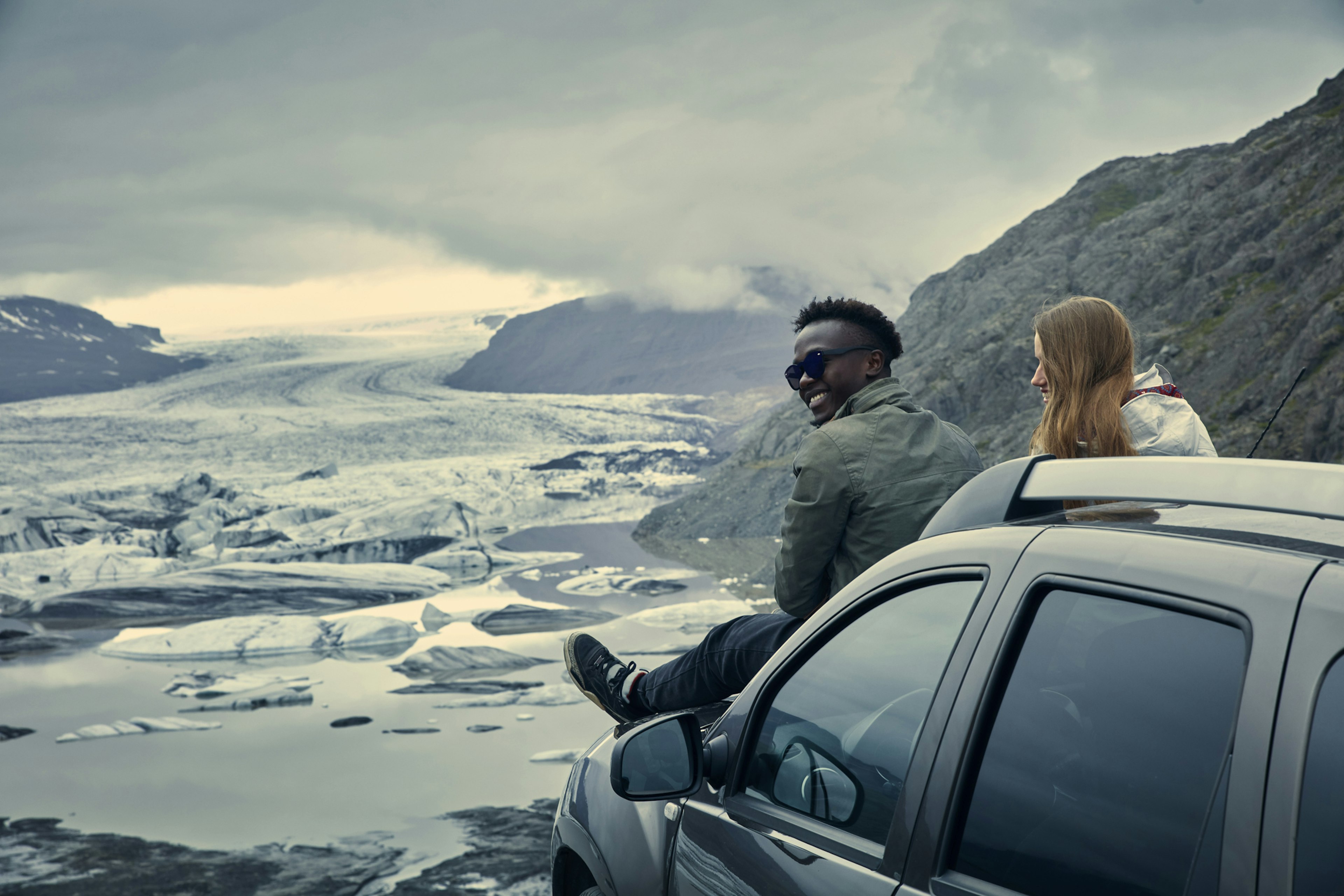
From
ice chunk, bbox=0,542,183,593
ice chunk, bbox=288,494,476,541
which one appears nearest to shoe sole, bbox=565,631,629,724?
ice chunk, bbox=0,542,183,593

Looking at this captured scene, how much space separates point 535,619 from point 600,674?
8096 mm

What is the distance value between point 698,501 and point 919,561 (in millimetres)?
→ 19356

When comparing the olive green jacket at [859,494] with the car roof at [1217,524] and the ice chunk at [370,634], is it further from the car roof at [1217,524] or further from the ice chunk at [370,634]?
the ice chunk at [370,634]

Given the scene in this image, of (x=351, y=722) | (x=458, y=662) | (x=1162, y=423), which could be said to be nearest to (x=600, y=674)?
(x=1162, y=423)

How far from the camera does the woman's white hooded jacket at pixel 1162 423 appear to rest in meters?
2.43

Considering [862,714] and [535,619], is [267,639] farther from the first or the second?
[862,714]

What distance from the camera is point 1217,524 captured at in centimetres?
110

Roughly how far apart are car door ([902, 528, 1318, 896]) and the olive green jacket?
1.23 m

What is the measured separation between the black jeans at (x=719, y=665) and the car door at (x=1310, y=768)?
1.75 m

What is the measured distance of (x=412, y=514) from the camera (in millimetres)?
18391

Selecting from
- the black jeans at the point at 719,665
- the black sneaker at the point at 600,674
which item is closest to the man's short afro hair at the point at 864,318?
the black jeans at the point at 719,665

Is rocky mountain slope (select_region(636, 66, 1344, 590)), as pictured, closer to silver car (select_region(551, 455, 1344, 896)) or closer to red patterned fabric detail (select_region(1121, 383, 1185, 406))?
red patterned fabric detail (select_region(1121, 383, 1185, 406))

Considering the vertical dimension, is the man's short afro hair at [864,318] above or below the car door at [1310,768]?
above

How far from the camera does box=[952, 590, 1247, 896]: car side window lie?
95 centimetres
